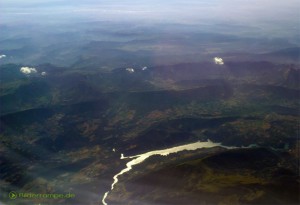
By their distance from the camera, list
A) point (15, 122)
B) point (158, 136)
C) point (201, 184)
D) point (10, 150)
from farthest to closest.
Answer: point (15, 122)
point (158, 136)
point (10, 150)
point (201, 184)

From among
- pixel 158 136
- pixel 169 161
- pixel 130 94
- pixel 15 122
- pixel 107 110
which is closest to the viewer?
pixel 169 161

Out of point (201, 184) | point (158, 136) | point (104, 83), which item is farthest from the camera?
point (104, 83)

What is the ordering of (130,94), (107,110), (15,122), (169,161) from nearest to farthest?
(169,161)
(15,122)
(107,110)
(130,94)

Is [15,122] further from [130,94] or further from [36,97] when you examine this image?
[130,94]

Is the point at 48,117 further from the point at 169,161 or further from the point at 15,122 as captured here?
the point at 169,161

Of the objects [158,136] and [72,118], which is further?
[72,118]

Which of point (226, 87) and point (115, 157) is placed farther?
point (226, 87)

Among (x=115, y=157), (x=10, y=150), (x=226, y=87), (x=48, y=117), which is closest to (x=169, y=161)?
(x=115, y=157)

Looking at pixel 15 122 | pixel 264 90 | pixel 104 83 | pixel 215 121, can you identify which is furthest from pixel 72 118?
pixel 264 90
